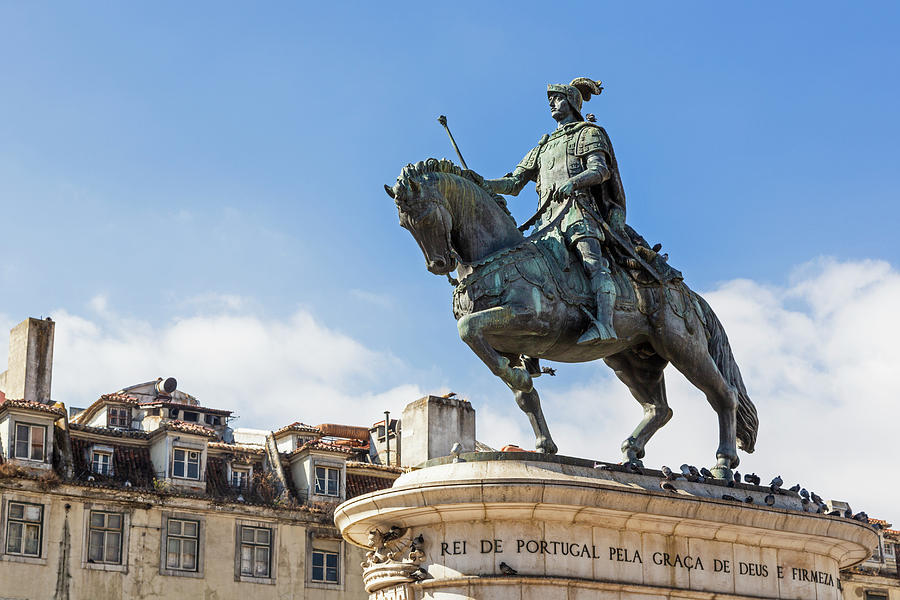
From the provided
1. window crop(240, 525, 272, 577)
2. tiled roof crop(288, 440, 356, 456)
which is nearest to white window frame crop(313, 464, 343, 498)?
tiled roof crop(288, 440, 356, 456)

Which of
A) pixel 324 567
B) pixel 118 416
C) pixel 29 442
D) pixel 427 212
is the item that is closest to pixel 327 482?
pixel 324 567

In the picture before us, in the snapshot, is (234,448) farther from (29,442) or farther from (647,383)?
(647,383)

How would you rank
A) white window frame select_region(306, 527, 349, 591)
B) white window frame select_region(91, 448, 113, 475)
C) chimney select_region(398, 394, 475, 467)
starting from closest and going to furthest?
white window frame select_region(91, 448, 113, 475), white window frame select_region(306, 527, 349, 591), chimney select_region(398, 394, 475, 467)

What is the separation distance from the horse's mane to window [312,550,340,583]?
26391mm

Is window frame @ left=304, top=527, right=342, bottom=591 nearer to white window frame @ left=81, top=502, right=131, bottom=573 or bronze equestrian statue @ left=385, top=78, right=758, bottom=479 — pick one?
white window frame @ left=81, top=502, right=131, bottom=573

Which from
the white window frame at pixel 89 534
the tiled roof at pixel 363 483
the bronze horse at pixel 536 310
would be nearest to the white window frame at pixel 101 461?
the white window frame at pixel 89 534

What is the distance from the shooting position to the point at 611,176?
60.1 feet

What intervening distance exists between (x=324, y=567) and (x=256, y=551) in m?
2.03

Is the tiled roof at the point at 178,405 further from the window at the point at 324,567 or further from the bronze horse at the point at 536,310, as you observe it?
the bronze horse at the point at 536,310

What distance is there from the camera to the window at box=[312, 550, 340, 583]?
139 ft

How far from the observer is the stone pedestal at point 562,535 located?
15352mm

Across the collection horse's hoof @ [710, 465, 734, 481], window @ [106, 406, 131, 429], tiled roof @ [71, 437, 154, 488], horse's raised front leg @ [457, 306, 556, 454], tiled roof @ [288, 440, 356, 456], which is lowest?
horse's hoof @ [710, 465, 734, 481]

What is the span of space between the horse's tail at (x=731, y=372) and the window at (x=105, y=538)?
2453 centimetres

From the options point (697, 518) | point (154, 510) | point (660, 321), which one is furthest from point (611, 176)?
point (154, 510)
